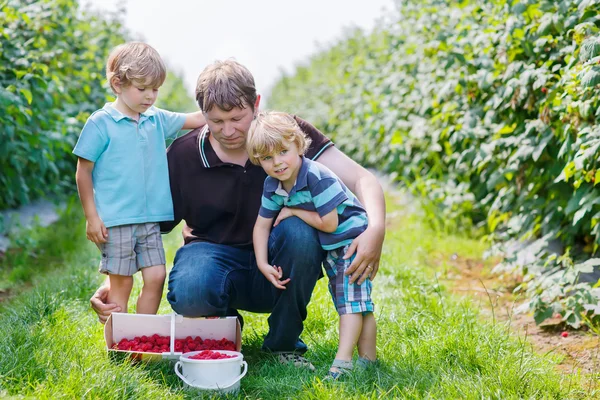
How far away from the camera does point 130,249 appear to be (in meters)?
2.79

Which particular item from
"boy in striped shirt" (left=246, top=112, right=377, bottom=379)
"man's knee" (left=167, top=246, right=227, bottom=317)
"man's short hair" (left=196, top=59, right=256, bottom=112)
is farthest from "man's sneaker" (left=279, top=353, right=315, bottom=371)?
"man's short hair" (left=196, top=59, right=256, bottom=112)

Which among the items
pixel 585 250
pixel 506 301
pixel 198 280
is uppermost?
pixel 198 280

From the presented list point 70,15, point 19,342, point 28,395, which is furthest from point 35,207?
point 28,395

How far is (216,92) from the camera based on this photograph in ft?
8.51

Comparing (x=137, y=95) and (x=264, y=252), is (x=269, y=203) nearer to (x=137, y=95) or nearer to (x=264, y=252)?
(x=264, y=252)

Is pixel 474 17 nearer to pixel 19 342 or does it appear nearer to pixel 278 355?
pixel 278 355

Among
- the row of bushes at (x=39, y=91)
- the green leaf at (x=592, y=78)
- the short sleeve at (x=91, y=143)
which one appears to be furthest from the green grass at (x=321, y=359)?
the row of bushes at (x=39, y=91)

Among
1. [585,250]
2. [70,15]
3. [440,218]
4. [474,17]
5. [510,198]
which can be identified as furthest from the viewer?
[70,15]

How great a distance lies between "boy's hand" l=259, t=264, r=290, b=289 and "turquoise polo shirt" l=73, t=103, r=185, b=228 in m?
0.52

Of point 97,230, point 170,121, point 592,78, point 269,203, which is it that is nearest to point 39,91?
point 170,121

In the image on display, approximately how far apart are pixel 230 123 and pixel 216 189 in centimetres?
29

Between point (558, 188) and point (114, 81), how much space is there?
2.21 m

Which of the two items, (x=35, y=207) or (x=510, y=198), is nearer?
(x=510, y=198)

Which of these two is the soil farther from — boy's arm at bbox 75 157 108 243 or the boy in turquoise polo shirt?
boy's arm at bbox 75 157 108 243
